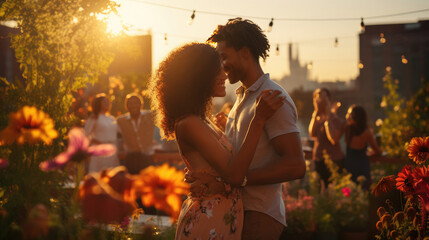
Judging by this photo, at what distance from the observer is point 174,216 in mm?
1168

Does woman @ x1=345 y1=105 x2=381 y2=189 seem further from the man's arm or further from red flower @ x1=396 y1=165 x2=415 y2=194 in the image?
the man's arm

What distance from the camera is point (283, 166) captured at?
7.27 ft

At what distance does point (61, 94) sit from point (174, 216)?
1.94 meters

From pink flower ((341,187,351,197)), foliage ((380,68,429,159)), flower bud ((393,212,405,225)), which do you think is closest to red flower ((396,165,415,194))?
flower bud ((393,212,405,225))

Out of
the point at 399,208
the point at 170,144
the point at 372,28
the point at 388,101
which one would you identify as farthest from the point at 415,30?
the point at 399,208

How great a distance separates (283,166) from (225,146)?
30 centimetres

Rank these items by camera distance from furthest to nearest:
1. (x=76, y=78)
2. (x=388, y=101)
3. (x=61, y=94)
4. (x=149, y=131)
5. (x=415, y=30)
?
(x=415, y=30), (x=388, y=101), (x=149, y=131), (x=76, y=78), (x=61, y=94)

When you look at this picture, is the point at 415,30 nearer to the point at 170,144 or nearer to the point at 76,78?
the point at 170,144

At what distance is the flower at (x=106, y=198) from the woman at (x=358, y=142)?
6848 mm

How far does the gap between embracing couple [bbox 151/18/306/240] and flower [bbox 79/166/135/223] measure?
1.05m

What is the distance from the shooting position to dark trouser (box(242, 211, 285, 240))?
2268 millimetres

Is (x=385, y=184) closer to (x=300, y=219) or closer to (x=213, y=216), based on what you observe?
(x=213, y=216)

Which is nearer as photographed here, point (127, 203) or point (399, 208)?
point (127, 203)

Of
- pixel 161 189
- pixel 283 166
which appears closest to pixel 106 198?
pixel 161 189
